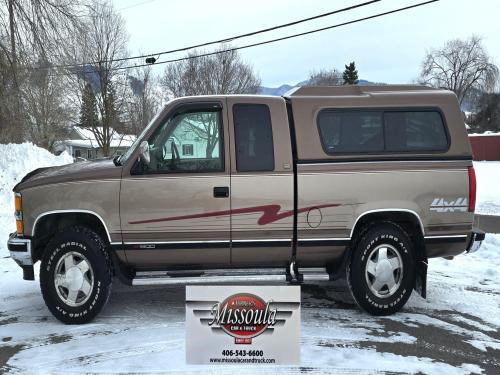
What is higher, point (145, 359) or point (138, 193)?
point (138, 193)

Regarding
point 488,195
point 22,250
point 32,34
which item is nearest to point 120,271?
point 22,250

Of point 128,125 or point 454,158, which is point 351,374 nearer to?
point 454,158

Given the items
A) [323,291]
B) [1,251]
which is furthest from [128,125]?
[323,291]

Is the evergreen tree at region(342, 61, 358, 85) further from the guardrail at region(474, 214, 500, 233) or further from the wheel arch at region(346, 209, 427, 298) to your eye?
the wheel arch at region(346, 209, 427, 298)

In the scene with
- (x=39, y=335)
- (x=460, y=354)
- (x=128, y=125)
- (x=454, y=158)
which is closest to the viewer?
(x=460, y=354)

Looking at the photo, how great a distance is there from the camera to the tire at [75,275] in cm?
453

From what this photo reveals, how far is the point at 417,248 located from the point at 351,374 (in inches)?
70.3

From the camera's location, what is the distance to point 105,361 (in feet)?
12.6

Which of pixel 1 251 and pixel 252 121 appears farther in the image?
pixel 1 251

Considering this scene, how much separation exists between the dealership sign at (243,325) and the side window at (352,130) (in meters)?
2.43

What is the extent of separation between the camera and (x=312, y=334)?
14.3 feet

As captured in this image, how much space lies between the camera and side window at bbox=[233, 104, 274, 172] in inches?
180

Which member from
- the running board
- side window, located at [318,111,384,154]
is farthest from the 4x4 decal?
the running board

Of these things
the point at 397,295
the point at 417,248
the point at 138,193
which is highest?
the point at 138,193
